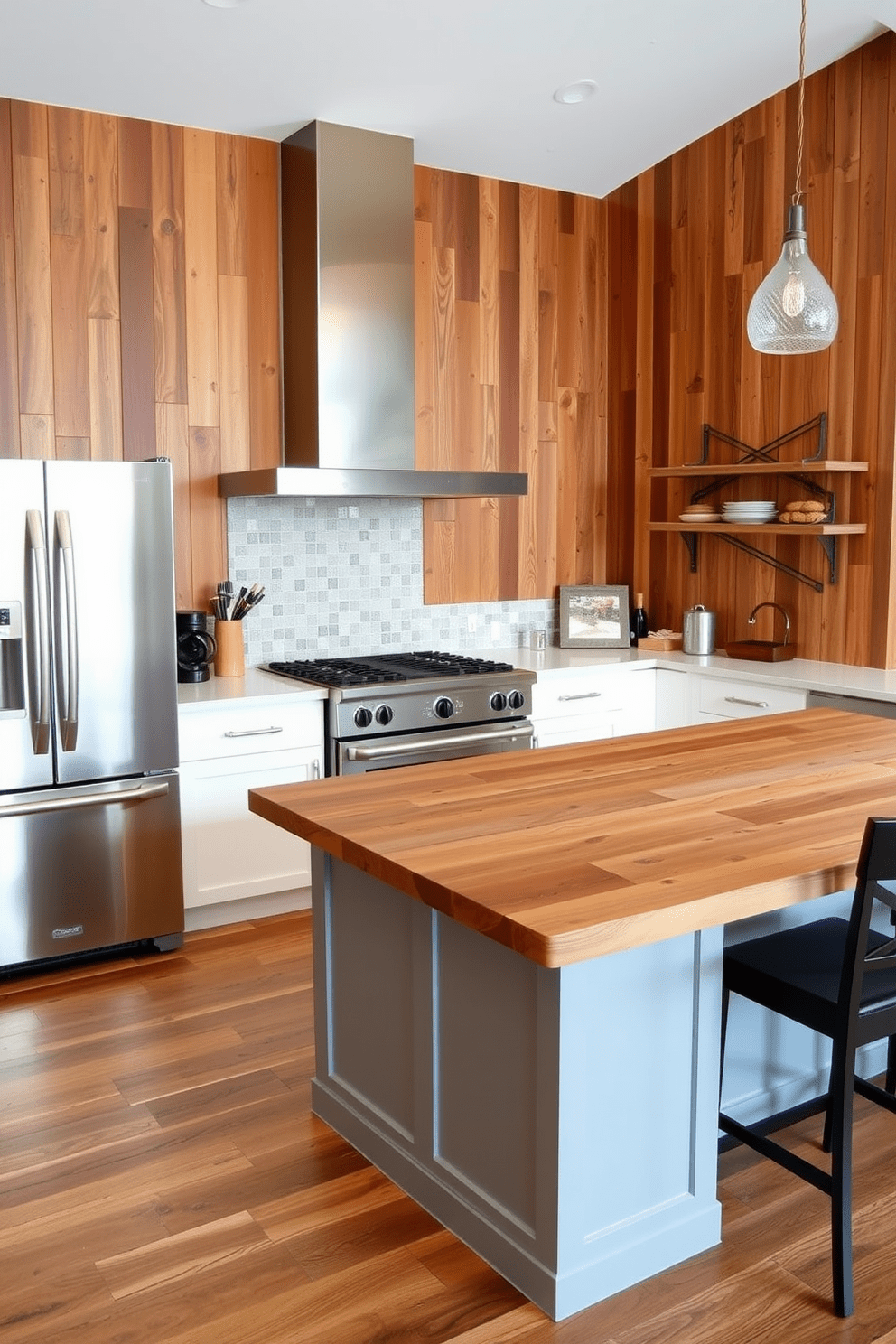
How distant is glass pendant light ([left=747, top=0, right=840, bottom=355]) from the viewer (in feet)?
8.99

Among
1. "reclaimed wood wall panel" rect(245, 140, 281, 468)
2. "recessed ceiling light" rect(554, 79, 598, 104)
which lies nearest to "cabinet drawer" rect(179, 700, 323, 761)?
"reclaimed wood wall panel" rect(245, 140, 281, 468)

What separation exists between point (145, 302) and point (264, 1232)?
3.28 metres

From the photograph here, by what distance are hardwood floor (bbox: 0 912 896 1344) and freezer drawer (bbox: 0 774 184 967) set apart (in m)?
0.46

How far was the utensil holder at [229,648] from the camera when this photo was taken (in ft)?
14.5

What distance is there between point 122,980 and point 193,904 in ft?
1.36

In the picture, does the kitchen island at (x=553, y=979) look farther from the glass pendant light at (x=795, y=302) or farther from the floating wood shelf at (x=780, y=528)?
the floating wood shelf at (x=780, y=528)

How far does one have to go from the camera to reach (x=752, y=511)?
191 inches

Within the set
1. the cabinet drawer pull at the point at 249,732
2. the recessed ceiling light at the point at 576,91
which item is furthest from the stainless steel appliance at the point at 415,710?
the recessed ceiling light at the point at 576,91

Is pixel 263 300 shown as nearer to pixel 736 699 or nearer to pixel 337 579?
pixel 337 579

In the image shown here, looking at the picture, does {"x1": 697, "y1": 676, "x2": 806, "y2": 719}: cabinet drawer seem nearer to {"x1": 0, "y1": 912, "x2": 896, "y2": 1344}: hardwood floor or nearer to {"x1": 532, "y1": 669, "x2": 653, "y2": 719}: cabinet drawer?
{"x1": 532, "y1": 669, "x2": 653, "y2": 719}: cabinet drawer

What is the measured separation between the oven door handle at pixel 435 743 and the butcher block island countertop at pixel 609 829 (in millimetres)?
1209

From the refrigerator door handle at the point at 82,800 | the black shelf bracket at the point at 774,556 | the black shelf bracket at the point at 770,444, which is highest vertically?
the black shelf bracket at the point at 770,444

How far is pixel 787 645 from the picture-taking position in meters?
4.91

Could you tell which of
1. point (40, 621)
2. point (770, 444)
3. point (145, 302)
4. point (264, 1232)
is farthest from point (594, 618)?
point (264, 1232)
